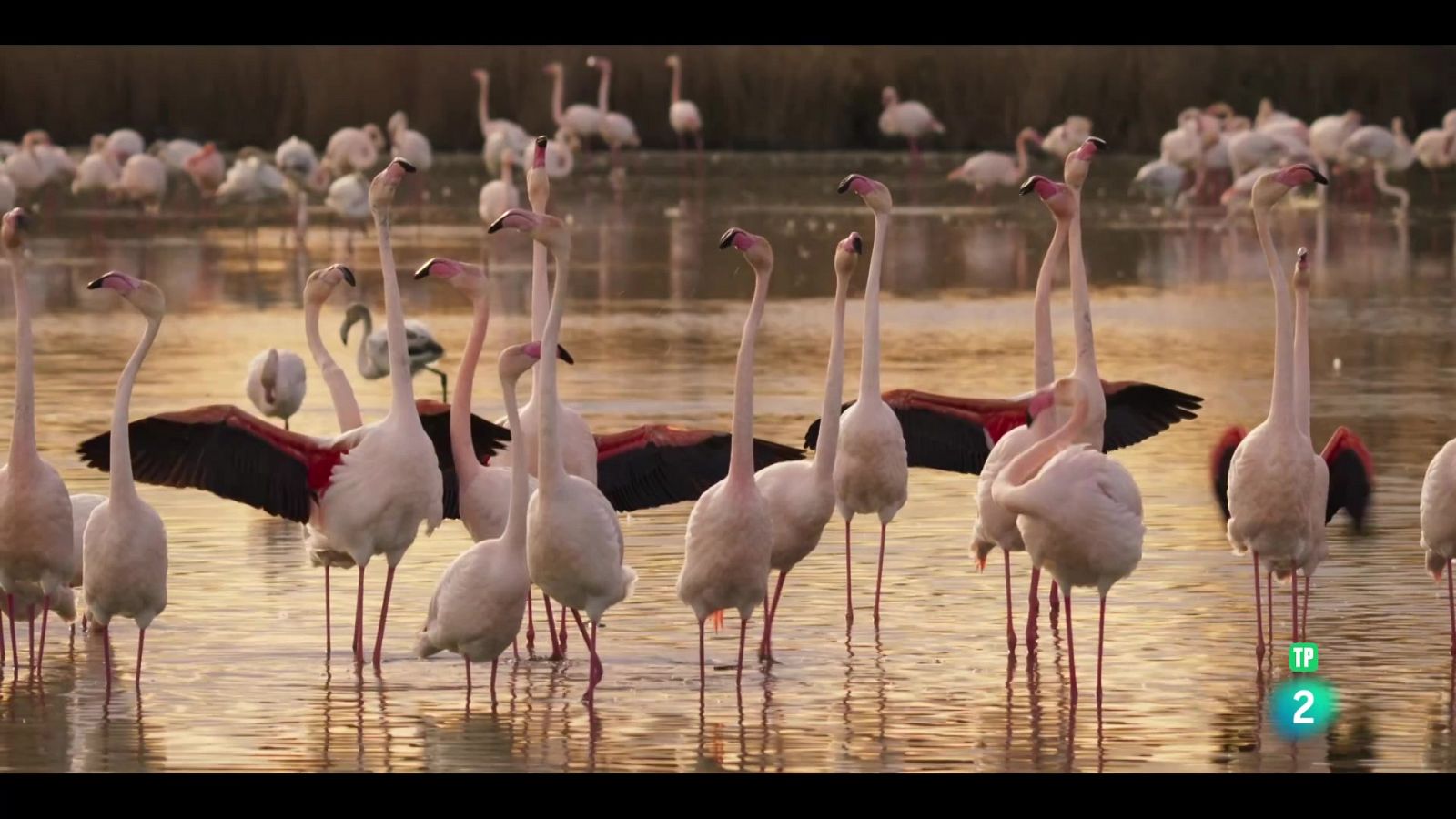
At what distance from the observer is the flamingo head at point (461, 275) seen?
8844 mm

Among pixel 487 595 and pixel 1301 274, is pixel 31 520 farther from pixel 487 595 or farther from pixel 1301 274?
pixel 1301 274

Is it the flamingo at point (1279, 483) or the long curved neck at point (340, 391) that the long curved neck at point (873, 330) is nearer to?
the flamingo at point (1279, 483)

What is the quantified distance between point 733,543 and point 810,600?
1.59 metres

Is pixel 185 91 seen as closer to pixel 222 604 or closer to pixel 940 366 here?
pixel 940 366

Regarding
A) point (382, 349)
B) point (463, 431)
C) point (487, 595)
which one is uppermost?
point (463, 431)

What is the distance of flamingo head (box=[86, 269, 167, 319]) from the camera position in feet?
27.1

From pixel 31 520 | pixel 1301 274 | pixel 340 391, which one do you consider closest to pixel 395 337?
pixel 340 391

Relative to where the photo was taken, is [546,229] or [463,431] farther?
[463,431]

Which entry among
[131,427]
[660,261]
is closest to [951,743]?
[131,427]

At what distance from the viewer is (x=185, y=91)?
134ft

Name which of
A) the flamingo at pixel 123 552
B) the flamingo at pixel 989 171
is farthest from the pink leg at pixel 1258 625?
the flamingo at pixel 989 171

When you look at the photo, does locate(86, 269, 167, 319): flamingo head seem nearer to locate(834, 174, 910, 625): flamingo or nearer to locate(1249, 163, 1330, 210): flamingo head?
locate(834, 174, 910, 625): flamingo

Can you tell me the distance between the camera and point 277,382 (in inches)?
515
